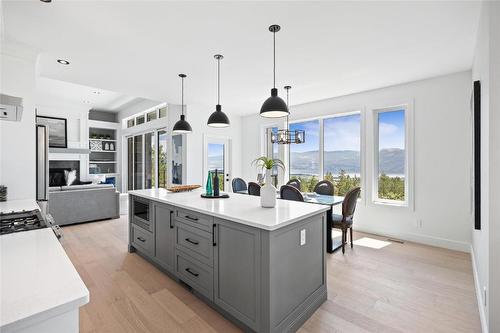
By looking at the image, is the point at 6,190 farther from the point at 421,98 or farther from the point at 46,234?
the point at 421,98

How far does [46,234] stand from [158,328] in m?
1.19

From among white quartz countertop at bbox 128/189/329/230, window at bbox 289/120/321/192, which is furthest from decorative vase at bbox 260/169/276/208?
Result: window at bbox 289/120/321/192

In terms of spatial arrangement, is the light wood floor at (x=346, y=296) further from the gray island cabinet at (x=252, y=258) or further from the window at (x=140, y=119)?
the window at (x=140, y=119)

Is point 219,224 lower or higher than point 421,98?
lower

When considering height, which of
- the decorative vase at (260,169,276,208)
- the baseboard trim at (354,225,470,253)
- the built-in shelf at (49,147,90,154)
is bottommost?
the baseboard trim at (354,225,470,253)

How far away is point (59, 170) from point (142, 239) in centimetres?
575

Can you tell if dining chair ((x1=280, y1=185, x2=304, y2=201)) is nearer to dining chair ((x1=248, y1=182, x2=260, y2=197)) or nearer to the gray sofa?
dining chair ((x1=248, y1=182, x2=260, y2=197))

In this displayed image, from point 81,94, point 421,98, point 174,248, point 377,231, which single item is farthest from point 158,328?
point 81,94

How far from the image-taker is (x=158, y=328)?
2037 millimetres

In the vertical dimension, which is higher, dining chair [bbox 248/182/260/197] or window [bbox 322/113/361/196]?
window [bbox 322/113/361/196]

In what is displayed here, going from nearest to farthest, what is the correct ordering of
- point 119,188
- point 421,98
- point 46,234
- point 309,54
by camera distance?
point 46,234
point 309,54
point 421,98
point 119,188

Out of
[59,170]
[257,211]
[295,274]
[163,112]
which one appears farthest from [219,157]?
[295,274]

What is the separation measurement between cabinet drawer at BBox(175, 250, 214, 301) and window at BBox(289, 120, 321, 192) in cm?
377

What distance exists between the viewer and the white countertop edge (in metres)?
0.67
